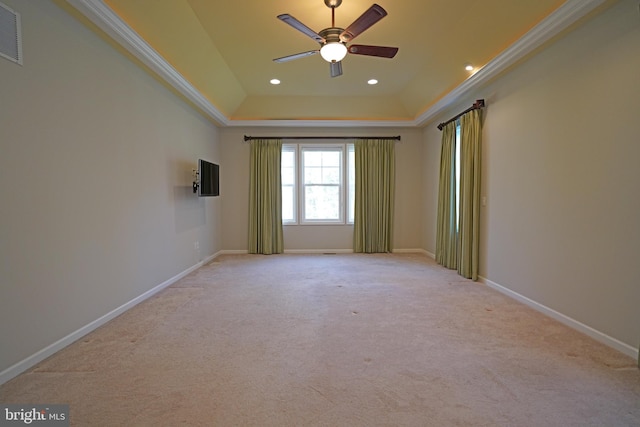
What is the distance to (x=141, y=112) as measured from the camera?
342 centimetres

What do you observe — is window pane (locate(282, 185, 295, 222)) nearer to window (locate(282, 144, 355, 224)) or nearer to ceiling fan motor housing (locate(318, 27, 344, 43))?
window (locate(282, 144, 355, 224))

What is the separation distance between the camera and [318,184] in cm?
650

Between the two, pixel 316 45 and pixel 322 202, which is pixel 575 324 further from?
pixel 322 202

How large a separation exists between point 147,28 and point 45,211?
196 cm

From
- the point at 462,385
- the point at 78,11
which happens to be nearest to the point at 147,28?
the point at 78,11

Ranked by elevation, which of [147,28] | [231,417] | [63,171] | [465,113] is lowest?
[231,417]

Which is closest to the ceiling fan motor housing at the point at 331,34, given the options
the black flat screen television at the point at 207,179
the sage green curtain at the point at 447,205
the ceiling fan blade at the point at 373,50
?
the ceiling fan blade at the point at 373,50

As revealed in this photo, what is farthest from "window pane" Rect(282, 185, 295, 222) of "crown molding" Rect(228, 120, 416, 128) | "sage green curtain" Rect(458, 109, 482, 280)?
"sage green curtain" Rect(458, 109, 482, 280)

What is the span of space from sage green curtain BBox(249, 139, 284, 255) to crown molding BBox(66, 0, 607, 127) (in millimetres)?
1205

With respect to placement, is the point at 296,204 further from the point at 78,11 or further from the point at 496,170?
the point at 78,11

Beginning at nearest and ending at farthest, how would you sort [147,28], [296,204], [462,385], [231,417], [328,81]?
[231,417], [462,385], [147,28], [328,81], [296,204]

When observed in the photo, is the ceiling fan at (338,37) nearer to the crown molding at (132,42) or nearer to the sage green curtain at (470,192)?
the crown molding at (132,42)

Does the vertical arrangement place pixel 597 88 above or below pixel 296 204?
above

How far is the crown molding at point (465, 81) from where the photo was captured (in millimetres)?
2396
